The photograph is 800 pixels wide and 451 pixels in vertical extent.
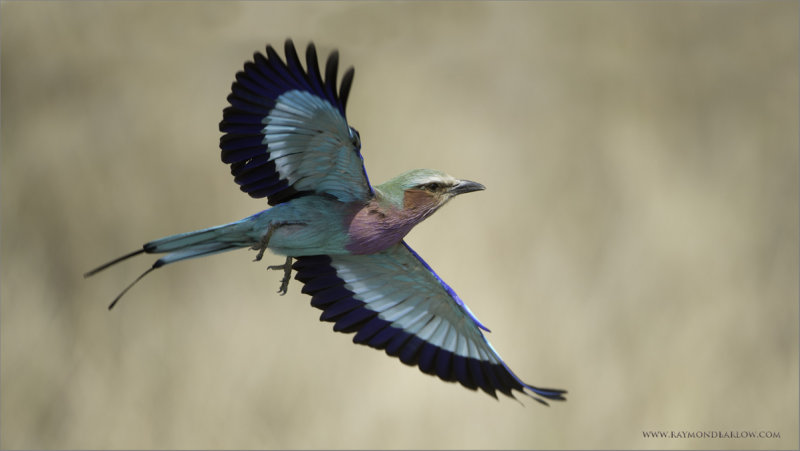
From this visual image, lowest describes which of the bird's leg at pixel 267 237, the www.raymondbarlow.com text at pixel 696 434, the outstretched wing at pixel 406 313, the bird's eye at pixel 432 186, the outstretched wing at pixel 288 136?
the www.raymondbarlow.com text at pixel 696 434

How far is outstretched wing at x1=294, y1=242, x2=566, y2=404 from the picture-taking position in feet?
6.73

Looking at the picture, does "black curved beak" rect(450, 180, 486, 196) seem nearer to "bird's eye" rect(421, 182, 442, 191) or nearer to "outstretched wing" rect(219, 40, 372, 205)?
"bird's eye" rect(421, 182, 442, 191)

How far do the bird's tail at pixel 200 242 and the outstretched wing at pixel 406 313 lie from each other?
0.95 feet

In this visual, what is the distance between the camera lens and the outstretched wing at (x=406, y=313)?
2.05m

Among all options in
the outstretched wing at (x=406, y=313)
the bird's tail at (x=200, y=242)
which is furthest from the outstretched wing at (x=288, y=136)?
the outstretched wing at (x=406, y=313)

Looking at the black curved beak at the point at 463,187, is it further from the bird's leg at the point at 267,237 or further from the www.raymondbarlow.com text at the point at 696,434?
the www.raymondbarlow.com text at the point at 696,434

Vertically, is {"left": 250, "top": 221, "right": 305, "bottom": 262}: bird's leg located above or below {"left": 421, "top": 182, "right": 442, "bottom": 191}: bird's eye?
below

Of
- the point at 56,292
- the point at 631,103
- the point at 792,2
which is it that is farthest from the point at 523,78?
the point at 56,292

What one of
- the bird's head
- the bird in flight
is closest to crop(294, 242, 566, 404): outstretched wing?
the bird in flight

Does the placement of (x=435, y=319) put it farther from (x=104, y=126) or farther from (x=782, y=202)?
(x=782, y=202)

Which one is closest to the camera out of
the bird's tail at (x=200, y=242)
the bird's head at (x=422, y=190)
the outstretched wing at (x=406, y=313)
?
the bird's tail at (x=200, y=242)

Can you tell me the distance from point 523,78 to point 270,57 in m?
2.39

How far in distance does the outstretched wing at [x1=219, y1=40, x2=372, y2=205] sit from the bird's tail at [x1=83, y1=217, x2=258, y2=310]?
0.11m

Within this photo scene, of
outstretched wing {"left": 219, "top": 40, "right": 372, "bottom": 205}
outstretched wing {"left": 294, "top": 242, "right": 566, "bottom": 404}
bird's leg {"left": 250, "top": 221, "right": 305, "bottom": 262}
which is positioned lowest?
outstretched wing {"left": 294, "top": 242, "right": 566, "bottom": 404}
